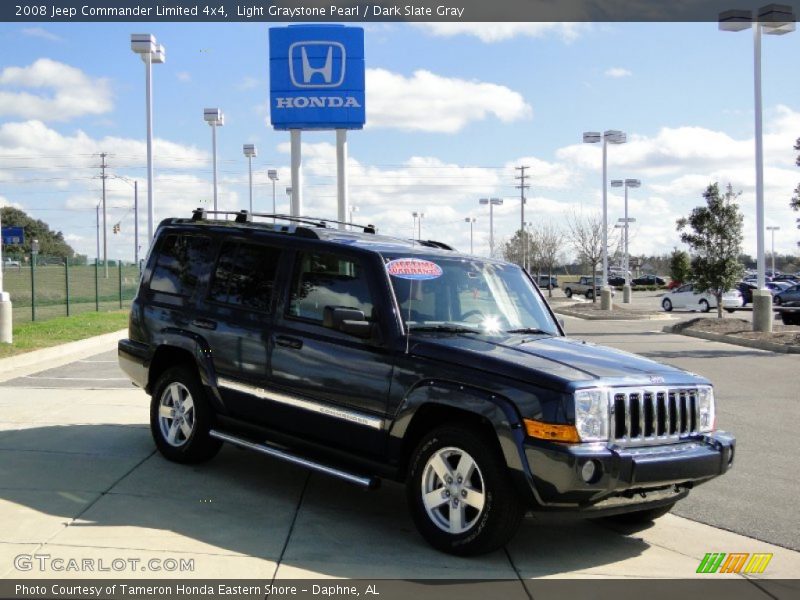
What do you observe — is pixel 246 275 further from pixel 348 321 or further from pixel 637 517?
pixel 637 517

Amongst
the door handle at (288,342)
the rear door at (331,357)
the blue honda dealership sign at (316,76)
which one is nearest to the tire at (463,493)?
the rear door at (331,357)

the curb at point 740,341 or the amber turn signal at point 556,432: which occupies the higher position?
the amber turn signal at point 556,432

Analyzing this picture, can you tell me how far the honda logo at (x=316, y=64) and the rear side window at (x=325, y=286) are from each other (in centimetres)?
1448

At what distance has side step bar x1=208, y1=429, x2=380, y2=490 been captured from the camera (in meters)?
5.59

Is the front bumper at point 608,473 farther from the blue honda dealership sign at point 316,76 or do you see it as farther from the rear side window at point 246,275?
Answer: the blue honda dealership sign at point 316,76

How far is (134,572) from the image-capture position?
4750 mm

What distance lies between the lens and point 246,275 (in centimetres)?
690

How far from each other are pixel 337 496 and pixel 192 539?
1.51 metres

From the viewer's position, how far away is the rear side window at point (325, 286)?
6.11m

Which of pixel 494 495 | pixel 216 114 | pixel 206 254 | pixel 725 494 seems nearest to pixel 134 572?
pixel 494 495

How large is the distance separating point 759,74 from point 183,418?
21.6 metres

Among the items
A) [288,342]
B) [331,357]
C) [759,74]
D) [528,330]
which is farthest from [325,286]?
[759,74]

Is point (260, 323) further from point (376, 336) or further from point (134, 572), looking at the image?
point (134, 572)

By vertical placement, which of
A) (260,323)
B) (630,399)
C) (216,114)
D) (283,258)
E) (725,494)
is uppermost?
(216,114)
